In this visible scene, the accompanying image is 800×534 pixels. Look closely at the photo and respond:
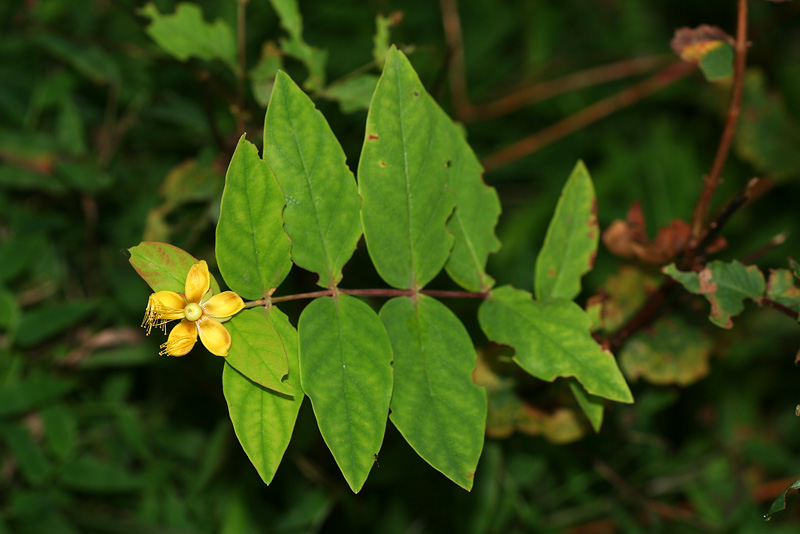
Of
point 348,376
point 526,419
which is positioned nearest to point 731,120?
point 526,419

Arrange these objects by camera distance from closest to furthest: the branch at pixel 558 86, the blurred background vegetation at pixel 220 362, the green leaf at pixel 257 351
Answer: the green leaf at pixel 257 351
the blurred background vegetation at pixel 220 362
the branch at pixel 558 86

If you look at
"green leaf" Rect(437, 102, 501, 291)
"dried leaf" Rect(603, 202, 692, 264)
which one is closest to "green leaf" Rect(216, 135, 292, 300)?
"green leaf" Rect(437, 102, 501, 291)

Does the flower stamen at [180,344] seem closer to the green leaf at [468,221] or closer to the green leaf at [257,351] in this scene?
the green leaf at [257,351]

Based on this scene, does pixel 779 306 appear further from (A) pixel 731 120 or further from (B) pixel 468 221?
(B) pixel 468 221

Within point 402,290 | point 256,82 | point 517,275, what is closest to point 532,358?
point 402,290

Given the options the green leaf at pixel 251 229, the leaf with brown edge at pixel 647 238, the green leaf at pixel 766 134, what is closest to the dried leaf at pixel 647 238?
the leaf with brown edge at pixel 647 238

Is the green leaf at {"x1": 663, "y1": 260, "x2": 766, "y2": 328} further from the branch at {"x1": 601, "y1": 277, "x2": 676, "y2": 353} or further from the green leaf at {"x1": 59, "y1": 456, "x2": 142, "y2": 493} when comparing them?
the green leaf at {"x1": 59, "y1": 456, "x2": 142, "y2": 493}

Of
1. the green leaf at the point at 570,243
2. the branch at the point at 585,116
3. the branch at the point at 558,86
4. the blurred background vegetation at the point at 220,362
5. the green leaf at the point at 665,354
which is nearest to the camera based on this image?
the green leaf at the point at 570,243
